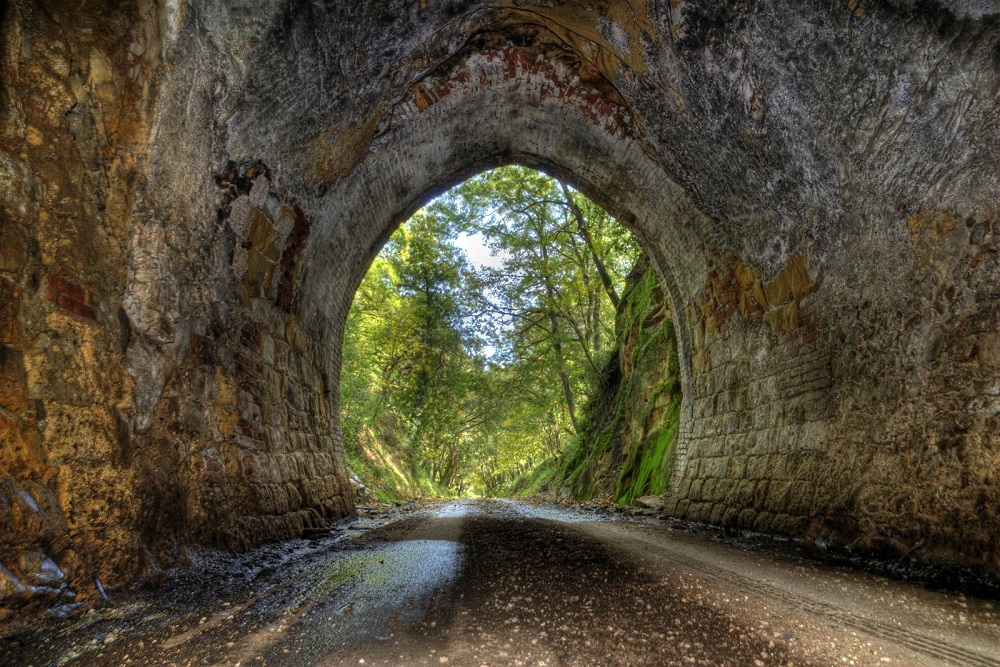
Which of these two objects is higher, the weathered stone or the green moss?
the green moss

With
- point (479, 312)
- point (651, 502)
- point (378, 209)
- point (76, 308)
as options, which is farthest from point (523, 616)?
point (479, 312)

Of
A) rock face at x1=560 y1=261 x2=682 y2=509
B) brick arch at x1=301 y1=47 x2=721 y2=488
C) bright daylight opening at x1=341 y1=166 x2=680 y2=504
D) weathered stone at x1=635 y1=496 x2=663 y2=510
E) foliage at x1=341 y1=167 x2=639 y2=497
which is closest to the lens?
brick arch at x1=301 y1=47 x2=721 y2=488

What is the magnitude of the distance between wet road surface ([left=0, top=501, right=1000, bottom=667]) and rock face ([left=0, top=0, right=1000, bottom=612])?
43cm

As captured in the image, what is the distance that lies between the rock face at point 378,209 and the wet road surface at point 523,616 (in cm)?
43

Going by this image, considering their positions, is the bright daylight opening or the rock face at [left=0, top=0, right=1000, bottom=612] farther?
the bright daylight opening

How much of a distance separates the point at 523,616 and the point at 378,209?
4.71 meters

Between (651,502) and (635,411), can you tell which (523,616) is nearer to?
(651,502)

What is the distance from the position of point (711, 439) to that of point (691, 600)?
3.97 meters

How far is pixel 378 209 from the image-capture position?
223 inches

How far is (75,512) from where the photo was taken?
88.0 inches

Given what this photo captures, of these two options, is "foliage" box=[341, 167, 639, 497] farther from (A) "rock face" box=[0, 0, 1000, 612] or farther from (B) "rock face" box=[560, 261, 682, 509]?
(A) "rock face" box=[0, 0, 1000, 612]

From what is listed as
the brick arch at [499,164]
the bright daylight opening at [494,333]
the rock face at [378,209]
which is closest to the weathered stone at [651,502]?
the brick arch at [499,164]

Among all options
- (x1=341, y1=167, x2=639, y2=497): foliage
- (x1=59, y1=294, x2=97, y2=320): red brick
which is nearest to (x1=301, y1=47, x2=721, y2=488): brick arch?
(x1=59, y1=294, x2=97, y2=320): red brick

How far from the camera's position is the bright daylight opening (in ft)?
39.7
